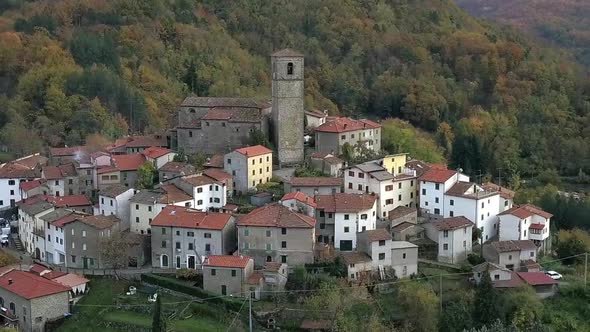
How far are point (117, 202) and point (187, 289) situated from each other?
266 inches

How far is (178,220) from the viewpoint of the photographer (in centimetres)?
3625

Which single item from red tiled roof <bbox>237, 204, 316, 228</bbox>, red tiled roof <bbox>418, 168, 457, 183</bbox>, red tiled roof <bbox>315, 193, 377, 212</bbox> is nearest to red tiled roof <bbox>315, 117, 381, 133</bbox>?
red tiled roof <bbox>418, 168, 457, 183</bbox>

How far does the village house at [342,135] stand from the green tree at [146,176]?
8.71 meters

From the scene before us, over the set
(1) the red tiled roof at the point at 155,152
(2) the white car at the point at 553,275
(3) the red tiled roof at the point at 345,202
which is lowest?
(2) the white car at the point at 553,275

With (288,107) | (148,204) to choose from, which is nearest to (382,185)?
(288,107)

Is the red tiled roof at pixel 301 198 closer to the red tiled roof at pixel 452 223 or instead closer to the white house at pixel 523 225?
the red tiled roof at pixel 452 223

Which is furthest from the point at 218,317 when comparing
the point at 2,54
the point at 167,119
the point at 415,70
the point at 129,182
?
the point at 415,70

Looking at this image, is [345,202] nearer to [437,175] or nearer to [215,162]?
[437,175]

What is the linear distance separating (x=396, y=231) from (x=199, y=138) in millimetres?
12842

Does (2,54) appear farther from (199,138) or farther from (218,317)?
(218,317)

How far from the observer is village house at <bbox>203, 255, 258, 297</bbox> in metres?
33.7

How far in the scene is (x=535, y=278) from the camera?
34.8 metres

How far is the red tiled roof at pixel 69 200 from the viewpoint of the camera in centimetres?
4069

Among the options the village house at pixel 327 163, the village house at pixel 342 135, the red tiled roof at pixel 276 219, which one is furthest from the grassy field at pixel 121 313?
the village house at pixel 342 135
